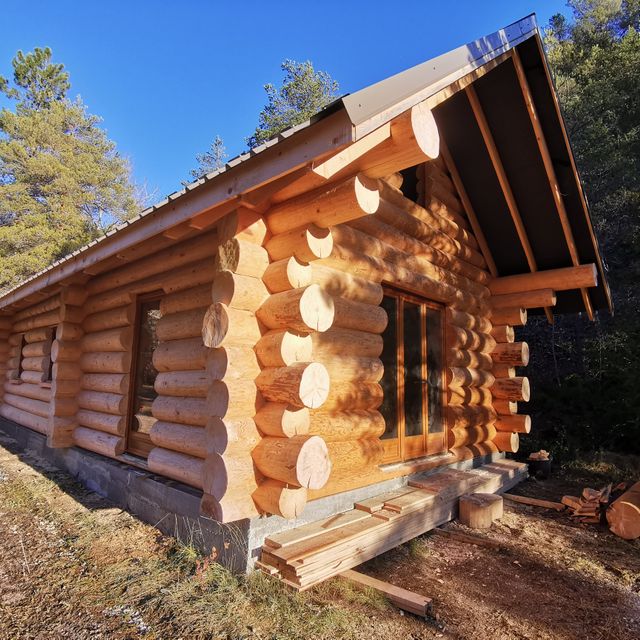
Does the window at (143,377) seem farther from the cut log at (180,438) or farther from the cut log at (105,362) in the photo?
the cut log at (180,438)

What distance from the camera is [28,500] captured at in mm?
5895

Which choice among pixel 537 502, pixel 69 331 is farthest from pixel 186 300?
pixel 537 502

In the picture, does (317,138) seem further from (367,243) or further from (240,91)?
(240,91)

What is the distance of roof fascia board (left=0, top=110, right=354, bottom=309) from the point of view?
110 inches

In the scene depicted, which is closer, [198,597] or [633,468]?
[198,597]

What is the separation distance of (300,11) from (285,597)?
21494 millimetres

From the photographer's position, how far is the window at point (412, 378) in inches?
225

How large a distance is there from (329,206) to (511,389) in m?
6.18

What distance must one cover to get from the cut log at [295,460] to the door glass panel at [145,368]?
264 centimetres

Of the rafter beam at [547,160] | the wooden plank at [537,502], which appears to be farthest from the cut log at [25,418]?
the rafter beam at [547,160]

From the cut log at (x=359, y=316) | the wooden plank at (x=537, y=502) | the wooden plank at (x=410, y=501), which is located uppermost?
the cut log at (x=359, y=316)

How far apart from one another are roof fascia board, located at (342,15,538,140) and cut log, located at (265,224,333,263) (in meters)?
1.10

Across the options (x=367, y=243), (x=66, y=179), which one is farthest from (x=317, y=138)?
(x=66, y=179)

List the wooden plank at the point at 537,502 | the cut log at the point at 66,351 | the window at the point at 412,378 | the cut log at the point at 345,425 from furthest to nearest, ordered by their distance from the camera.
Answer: the cut log at the point at 66,351
the wooden plank at the point at 537,502
the window at the point at 412,378
the cut log at the point at 345,425
